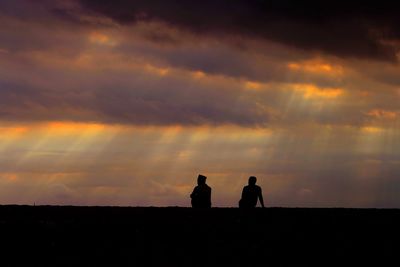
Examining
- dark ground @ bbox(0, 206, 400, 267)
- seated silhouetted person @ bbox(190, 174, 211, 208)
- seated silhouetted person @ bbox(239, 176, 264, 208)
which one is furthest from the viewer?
seated silhouetted person @ bbox(190, 174, 211, 208)

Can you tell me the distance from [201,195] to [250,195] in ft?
7.54

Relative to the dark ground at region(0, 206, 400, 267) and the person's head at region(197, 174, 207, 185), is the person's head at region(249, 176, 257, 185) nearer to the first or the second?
the person's head at region(197, 174, 207, 185)

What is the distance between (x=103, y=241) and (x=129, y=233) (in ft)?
5.34

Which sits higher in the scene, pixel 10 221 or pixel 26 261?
pixel 10 221

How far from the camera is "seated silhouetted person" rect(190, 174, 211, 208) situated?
32.0 m

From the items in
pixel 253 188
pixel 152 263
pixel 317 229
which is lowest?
pixel 152 263

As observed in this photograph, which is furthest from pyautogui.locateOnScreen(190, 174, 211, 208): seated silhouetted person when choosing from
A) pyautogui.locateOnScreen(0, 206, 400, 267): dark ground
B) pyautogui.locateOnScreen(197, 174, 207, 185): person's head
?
pyautogui.locateOnScreen(0, 206, 400, 267): dark ground

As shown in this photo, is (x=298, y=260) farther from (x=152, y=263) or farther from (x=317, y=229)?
(x=317, y=229)

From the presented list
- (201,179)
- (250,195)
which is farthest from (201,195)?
(250,195)

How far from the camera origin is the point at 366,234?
20.9 m

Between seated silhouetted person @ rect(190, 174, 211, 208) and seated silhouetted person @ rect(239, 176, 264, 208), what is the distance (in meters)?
1.60

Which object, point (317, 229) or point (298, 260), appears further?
point (317, 229)

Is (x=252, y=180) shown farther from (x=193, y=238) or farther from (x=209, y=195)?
(x=193, y=238)

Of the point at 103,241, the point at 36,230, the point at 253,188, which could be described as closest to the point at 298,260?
the point at 103,241
